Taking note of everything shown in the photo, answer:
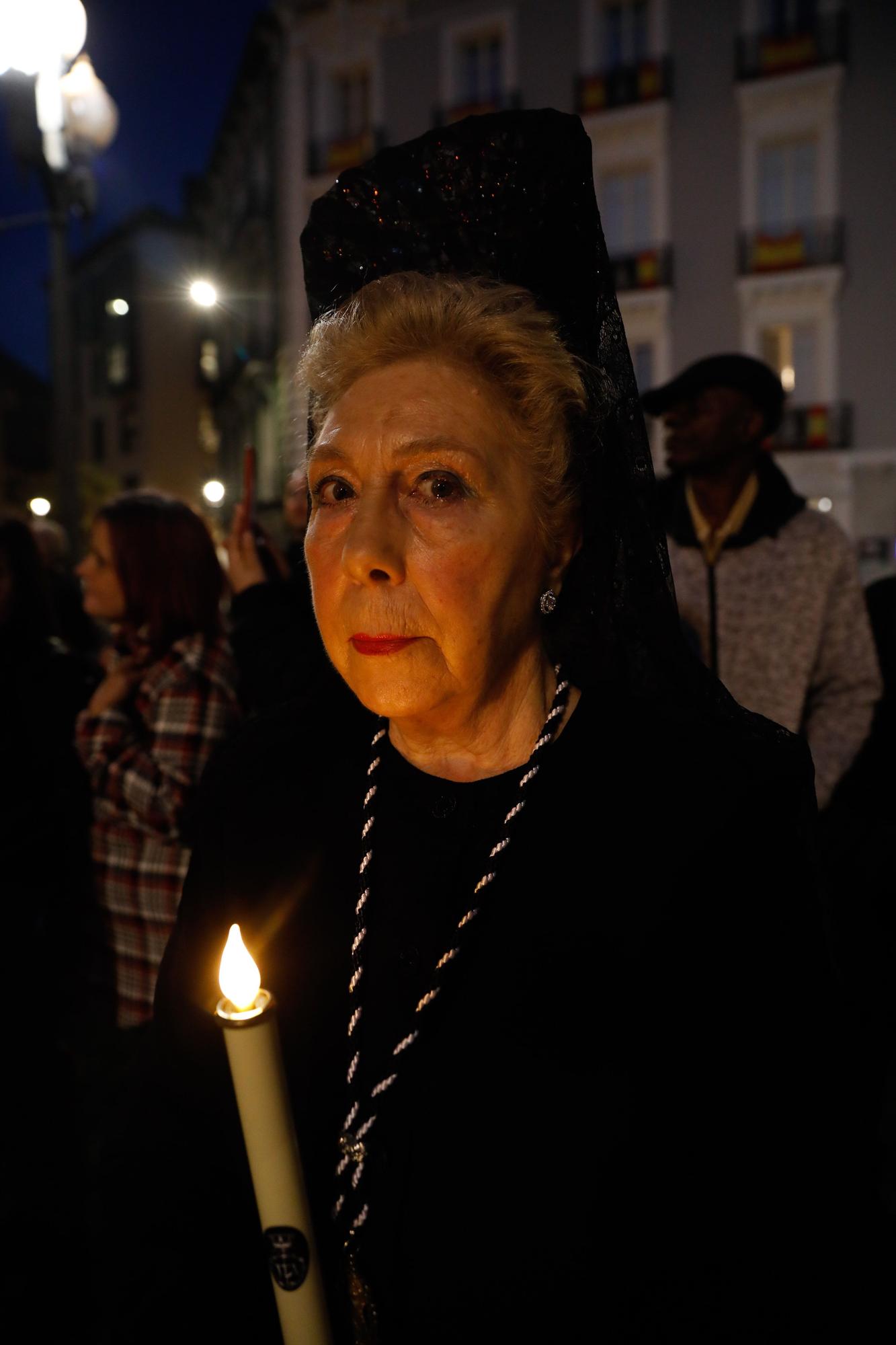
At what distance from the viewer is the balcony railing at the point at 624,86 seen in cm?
1541

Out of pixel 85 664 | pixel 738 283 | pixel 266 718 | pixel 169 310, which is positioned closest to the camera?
pixel 266 718

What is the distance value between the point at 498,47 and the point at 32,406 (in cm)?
3007

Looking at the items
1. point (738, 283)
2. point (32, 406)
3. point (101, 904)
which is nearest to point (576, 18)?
point (738, 283)

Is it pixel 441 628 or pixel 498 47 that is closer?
pixel 441 628

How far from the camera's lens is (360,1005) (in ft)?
4.45

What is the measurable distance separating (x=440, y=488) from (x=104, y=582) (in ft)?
6.66

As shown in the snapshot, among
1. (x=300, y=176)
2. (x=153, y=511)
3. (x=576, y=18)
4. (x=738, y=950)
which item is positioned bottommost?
(x=738, y=950)

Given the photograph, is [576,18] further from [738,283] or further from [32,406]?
[32,406]

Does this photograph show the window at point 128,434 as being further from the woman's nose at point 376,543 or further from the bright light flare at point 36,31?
the woman's nose at point 376,543

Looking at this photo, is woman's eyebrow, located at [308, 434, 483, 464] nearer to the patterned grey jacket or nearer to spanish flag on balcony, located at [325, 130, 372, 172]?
the patterned grey jacket

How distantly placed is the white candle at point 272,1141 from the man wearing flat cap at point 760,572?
7.51 ft

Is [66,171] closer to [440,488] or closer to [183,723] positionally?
[183,723]

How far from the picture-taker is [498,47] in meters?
16.7

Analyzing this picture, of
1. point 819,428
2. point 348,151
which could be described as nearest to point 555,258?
point 819,428
